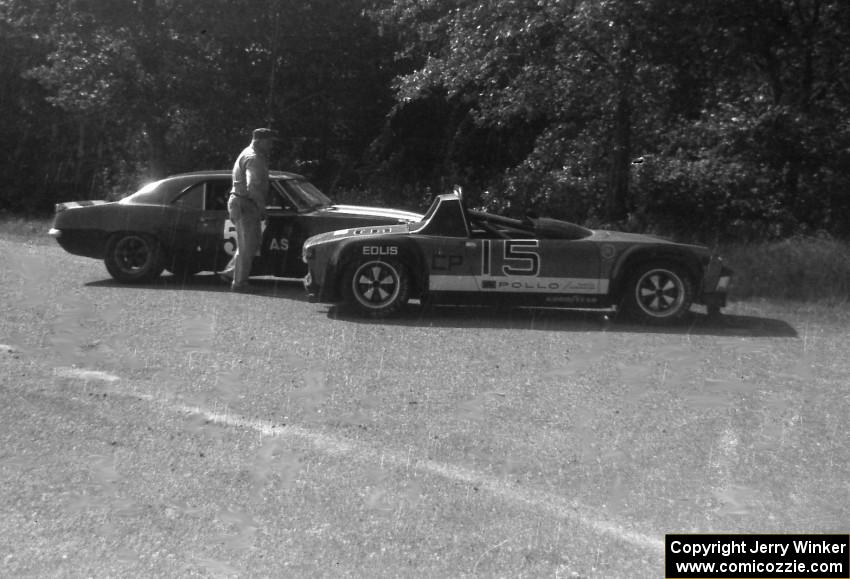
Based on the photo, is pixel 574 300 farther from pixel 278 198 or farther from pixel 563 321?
pixel 278 198

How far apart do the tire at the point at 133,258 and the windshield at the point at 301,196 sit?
5.49 ft

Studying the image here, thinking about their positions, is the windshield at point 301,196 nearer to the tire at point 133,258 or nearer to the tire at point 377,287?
the tire at point 133,258

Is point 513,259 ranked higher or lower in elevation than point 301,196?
lower

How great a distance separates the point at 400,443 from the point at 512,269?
468 cm

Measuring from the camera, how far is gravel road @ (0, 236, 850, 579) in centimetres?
503

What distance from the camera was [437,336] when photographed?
10.2 meters

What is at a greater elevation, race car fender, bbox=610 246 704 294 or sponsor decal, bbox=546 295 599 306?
race car fender, bbox=610 246 704 294

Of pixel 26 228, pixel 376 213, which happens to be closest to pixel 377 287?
pixel 376 213

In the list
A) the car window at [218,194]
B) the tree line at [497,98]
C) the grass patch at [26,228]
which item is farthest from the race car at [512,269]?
the grass patch at [26,228]

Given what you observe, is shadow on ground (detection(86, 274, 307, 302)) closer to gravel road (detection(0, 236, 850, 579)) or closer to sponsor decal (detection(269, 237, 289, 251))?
sponsor decal (detection(269, 237, 289, 251))

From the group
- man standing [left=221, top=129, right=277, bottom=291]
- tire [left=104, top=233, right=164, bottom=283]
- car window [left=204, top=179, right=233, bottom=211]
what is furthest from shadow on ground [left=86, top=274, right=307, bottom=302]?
car window [left=204, top=179, right=233, bottom=211]

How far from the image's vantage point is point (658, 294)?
11047 mm

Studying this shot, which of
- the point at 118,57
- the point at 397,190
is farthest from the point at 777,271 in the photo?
the point at 118,57

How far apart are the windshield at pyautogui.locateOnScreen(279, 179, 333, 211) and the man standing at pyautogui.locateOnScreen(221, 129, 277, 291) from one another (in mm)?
412
